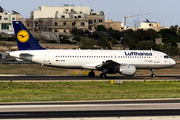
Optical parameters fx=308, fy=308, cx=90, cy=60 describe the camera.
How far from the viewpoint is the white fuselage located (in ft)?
121

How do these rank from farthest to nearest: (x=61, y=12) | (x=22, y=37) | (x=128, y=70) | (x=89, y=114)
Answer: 1. (x=61, y=12)
2. (x=22, y=37)
3. (x=128, y=70)
4. (x=89, y=114)

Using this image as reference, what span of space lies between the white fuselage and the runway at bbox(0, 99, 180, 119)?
17.9 meters

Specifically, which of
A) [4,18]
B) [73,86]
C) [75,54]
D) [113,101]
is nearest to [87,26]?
[4,18]

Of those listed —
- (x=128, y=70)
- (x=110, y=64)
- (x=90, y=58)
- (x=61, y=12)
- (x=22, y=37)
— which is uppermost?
(x=61, y=12)

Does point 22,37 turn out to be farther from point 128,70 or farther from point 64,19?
point 64,19

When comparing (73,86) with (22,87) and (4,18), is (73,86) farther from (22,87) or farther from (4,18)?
(4,18)

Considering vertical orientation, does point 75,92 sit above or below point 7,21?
below

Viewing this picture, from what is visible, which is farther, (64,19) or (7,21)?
(64,19)

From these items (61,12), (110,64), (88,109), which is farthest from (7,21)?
(88,109)

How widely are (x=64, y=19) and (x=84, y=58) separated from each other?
103 meters

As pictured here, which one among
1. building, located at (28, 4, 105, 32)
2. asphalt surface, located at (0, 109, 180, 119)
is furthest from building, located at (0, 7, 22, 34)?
asphalt surface, located at (0, 109, 180, 119)

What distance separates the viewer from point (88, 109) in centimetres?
1717

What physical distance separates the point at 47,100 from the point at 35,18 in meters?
127

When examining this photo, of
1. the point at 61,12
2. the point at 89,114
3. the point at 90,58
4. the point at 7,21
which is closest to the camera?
the point at 89,114
